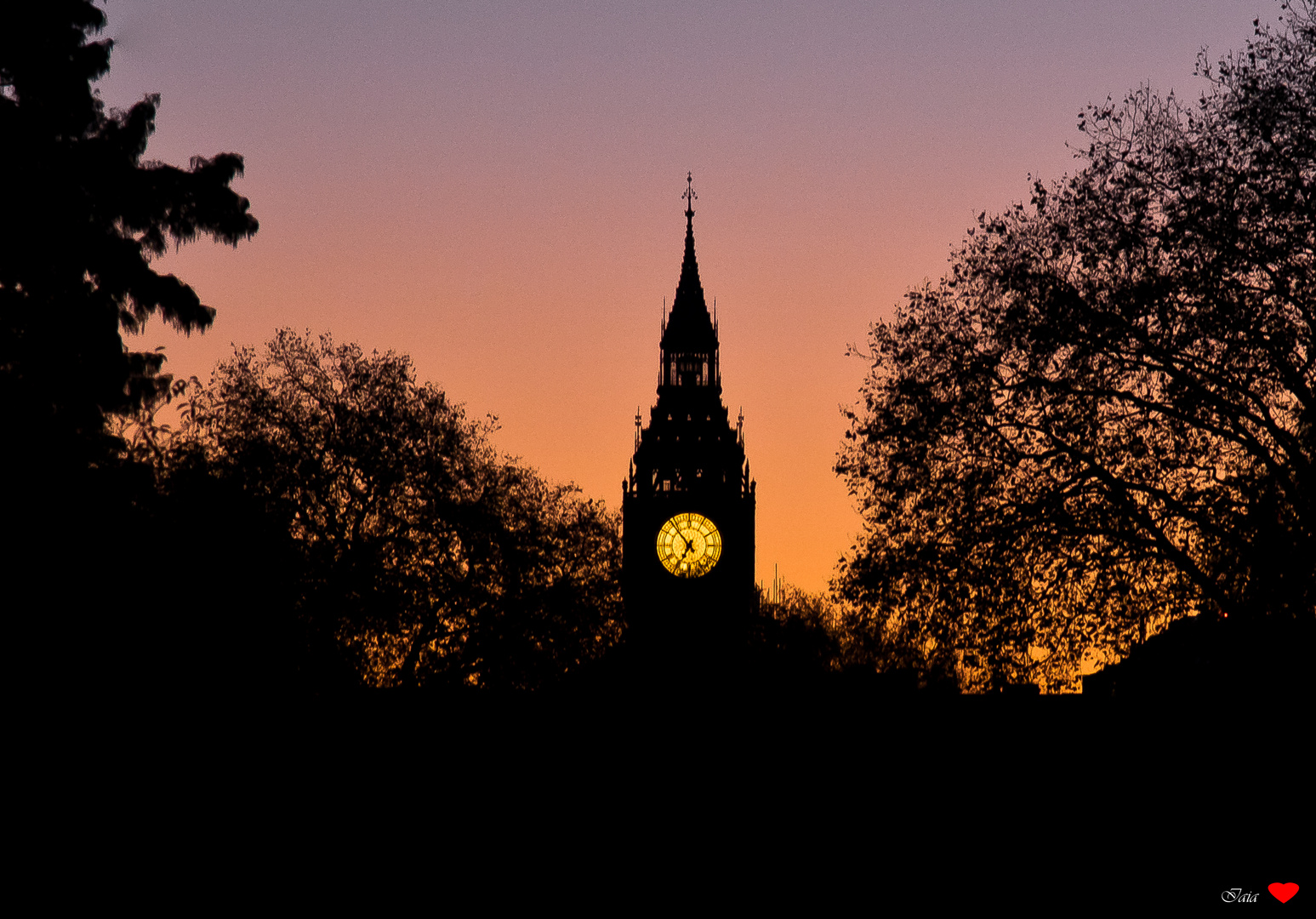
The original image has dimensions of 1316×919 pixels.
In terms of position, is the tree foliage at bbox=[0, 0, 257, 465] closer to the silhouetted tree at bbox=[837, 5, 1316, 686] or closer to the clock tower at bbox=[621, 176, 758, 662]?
the silhouetted tree at bbox=[837, 5, 1316, 686]

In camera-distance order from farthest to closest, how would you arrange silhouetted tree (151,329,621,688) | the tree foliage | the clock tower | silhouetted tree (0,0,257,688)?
1. the clock tower
2. silhouetted tree (151,329,621,688)
3. the tree foliage
4. silhouetted tree (0,0,257,688)

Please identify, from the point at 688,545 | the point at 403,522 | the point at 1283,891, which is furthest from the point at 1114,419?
the point at 688,545

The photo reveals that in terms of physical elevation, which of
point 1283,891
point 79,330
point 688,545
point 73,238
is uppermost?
point 688,545

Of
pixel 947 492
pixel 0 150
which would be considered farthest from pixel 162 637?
pixel 947 492

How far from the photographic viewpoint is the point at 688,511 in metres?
74.6

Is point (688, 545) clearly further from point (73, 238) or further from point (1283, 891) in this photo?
point (73, 238)

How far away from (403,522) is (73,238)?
2592 centimetres

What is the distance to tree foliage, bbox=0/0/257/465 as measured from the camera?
22625 millimetres

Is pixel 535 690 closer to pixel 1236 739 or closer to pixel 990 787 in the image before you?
pixel 990 787

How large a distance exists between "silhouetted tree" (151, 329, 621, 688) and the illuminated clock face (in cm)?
1718

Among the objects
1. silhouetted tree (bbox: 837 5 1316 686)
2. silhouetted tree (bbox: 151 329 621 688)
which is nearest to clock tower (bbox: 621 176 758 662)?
silhouetted tree (bbox: 151 329 621 688)

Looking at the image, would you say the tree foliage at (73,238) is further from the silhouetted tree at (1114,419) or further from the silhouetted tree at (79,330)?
the silhouetted tree at (1114,419)

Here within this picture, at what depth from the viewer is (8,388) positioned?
2211cm

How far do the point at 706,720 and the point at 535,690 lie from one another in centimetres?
1819
